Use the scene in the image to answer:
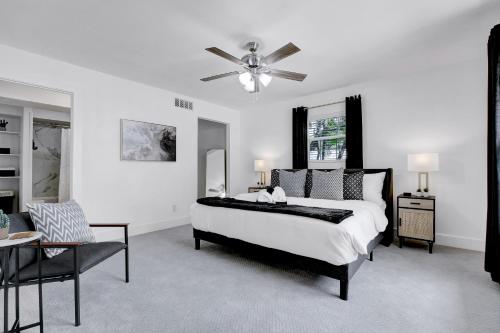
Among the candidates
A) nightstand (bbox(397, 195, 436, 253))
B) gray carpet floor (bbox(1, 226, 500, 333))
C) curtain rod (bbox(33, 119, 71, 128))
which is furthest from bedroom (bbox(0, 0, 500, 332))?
curtain rod (bbox(33, 119, 71, 128))

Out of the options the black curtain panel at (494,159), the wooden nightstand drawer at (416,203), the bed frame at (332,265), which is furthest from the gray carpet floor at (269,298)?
the wooden nightstand drawer at (416,203)

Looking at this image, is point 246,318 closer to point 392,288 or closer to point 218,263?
point 218,263

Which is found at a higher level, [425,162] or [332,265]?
[425,162]

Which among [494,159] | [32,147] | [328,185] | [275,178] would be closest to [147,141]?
[275,178]

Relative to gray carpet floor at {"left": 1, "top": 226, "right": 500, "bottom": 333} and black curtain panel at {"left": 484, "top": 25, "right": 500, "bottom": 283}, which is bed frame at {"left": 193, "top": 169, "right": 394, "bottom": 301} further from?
black curtain panel at {"left": 484, "top": 25, "right": 500, "bottom": 283}

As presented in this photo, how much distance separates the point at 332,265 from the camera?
86.2 inches

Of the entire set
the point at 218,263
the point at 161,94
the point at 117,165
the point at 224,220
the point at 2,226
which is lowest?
the point at 218,263

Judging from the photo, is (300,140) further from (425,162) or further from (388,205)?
(425,162)

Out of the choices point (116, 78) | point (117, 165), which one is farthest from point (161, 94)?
point (117, 165)

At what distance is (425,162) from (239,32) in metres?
2.99

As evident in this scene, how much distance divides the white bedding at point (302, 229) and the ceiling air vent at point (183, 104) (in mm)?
2486

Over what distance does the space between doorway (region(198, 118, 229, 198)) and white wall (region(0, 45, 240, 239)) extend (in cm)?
151

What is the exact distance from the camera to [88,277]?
2.56 metres

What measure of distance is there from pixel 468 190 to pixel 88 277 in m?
4.94
